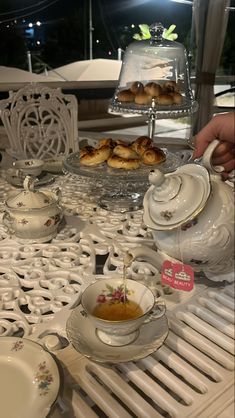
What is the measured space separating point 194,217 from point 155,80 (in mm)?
1488

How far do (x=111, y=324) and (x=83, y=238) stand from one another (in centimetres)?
42

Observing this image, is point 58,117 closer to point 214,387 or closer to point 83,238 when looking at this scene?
point 83,238

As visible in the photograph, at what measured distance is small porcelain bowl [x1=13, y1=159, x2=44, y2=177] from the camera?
1.36 m

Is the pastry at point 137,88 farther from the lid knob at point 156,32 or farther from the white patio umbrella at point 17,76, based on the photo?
the white patio umbrella at point 17,76

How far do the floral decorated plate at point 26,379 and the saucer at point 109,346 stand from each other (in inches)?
2.2

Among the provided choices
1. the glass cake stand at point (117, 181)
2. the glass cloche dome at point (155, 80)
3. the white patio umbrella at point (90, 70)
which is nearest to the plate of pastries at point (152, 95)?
the glass cloche dome at point (155, 80)

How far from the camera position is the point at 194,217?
28.5 inches

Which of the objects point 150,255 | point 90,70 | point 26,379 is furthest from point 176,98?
point 90,70

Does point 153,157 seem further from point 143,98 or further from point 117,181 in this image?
point 143,98

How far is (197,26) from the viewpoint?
3.32 metres

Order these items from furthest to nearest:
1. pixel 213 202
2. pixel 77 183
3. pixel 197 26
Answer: pixel 197 26, pixel 77 183, pixel 213 202

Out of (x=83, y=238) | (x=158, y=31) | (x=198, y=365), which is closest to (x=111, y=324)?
(x=198, y=365)

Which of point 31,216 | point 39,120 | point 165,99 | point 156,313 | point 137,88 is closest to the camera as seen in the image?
point 156,313

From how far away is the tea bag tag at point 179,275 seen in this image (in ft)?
2.38
